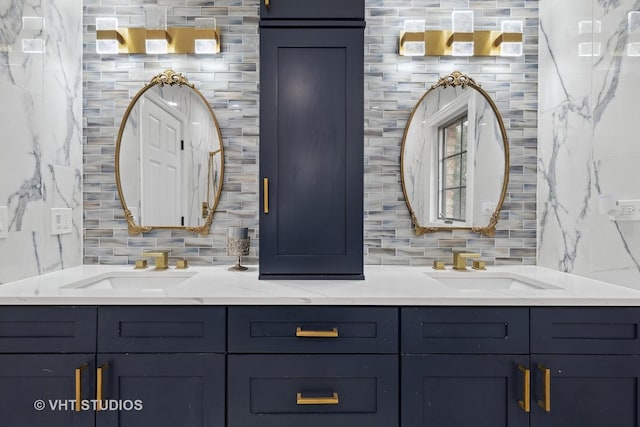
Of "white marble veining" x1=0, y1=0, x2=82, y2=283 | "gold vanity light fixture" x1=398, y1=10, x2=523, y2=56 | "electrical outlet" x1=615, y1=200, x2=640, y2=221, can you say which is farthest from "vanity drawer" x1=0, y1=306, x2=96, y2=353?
"electrical outlet" x1=615, y1=200, x2=640, y2=221

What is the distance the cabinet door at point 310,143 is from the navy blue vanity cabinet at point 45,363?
2.41 feet

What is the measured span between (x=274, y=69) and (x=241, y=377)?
1.26 metres

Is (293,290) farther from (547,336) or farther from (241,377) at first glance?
(547,336)

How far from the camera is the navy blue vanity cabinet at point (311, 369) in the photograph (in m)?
1.37

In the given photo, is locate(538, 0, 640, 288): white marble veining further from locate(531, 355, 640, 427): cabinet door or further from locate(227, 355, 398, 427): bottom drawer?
locate(227, 355, 398, 427): bottom drawer

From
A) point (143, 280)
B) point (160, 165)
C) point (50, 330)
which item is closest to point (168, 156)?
point (160, 165)

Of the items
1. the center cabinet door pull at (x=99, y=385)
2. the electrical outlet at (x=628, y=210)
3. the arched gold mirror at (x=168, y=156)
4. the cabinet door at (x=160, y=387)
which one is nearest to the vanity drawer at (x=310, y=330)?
the cabinet door at (x=160, y=387)

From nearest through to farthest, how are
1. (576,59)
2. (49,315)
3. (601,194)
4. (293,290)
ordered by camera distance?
1. (49,315)
2. (293,290)
3. (601,194)
4. (576,59)

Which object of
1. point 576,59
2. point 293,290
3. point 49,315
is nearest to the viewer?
point 49,315

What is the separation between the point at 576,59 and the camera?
5.81 ft

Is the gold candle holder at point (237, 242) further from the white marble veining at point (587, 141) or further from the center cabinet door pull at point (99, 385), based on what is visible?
the white marble veining at point (587, 141)

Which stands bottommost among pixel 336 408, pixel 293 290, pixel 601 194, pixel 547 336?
pixel 336 408

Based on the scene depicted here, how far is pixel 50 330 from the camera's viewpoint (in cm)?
136

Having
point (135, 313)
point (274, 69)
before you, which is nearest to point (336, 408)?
point (135, 313)
